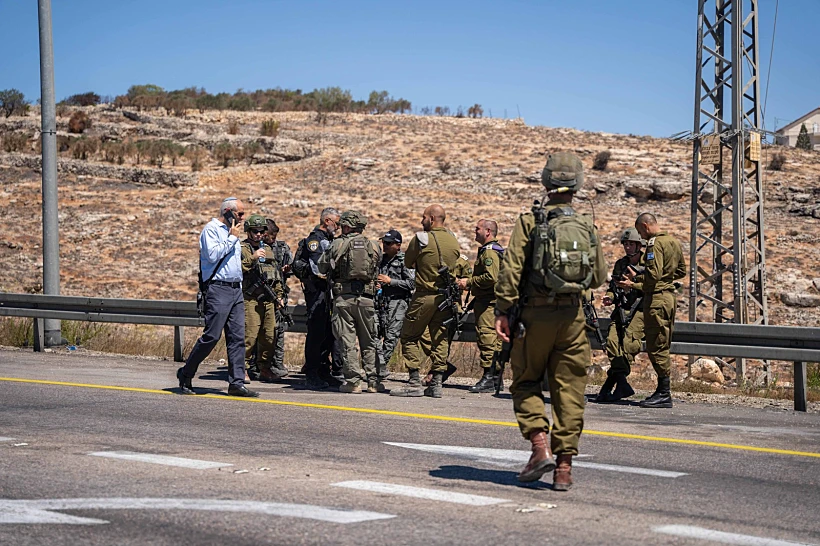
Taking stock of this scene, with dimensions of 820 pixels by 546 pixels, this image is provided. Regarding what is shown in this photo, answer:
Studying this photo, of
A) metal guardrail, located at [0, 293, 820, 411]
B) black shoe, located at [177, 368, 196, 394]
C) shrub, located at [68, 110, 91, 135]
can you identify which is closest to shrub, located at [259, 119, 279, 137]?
shrub, located at [68, 110, 91, 135]

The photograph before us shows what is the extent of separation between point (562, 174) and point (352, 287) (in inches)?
213

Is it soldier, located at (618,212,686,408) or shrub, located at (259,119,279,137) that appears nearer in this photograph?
soldier, located at (618,212,686,408)

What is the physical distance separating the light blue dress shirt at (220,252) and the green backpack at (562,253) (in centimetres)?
495

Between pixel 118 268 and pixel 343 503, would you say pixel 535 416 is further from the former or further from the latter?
pixel 118 268

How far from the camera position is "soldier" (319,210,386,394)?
1146 centimetres

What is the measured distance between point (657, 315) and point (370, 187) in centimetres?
3201

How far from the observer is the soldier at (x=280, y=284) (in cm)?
1278

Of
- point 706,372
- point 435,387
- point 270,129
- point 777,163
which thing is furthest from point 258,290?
point 270,129

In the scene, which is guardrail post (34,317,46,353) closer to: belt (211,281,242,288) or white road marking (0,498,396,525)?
belt (211,281,242,288)

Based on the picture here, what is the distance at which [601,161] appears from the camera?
4438 cm

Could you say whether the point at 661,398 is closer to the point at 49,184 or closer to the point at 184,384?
the point at 184,384

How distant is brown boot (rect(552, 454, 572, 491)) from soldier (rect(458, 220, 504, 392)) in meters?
5.55

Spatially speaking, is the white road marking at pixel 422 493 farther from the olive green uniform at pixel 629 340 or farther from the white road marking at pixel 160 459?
the olive green uniform at pixel 629 340

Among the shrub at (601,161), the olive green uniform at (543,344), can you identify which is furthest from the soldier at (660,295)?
the shrub at (601,161)
